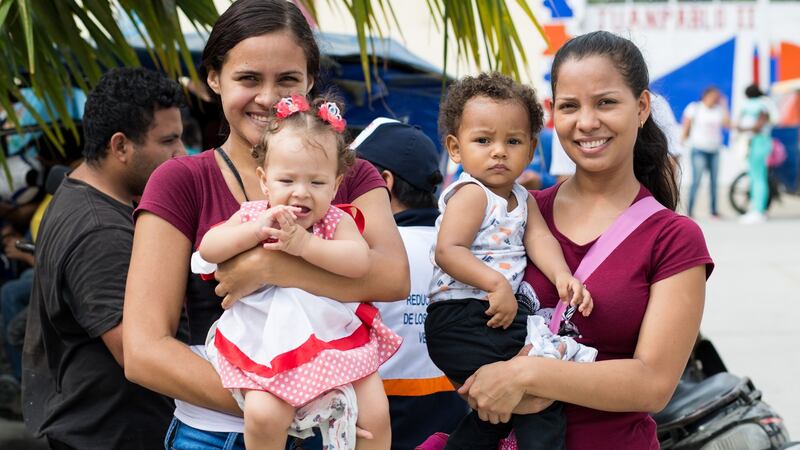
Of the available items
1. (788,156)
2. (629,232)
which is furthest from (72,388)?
(788,156)

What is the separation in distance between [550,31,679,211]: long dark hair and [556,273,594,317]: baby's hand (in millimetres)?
445

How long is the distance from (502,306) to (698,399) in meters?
2.18

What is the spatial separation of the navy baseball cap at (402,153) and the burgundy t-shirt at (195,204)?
100 cm

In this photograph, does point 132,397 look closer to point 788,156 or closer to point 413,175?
point 413,175

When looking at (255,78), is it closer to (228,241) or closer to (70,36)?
(228,241)

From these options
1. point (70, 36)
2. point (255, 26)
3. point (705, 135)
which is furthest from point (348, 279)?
point (705, 135)

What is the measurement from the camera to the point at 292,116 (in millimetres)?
2469

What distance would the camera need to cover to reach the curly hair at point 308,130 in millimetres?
2451

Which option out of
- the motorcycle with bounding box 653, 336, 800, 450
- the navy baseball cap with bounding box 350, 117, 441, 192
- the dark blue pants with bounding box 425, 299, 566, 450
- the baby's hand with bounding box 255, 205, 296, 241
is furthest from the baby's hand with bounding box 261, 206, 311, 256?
the motorcycle with bounding box 653, 336, 800, 450

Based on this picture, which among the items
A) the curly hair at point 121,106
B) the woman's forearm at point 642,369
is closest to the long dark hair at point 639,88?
the woman's forearm at point 642,369

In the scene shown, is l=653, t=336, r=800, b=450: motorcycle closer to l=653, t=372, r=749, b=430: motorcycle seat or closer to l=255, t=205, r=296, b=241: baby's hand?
l=653, t=372, r=749, b=430: motorcycle seat

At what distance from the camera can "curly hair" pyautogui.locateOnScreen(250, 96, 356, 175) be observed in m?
2.45

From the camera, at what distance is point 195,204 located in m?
2.56

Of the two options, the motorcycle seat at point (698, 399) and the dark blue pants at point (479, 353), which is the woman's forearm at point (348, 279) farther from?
the motorcycle seat at point (698, 399)
